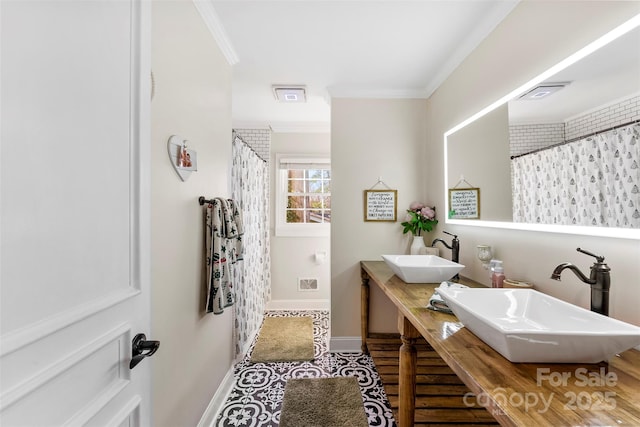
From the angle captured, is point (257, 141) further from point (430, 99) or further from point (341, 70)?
point (430, 99)

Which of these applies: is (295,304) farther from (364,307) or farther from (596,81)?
(596,81)

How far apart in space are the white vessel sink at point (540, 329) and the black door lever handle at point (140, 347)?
0.96m

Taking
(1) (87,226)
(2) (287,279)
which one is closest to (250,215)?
(2) (287,279)

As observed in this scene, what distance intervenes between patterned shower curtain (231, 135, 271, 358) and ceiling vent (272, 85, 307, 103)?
615mm

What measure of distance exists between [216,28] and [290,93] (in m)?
1.05

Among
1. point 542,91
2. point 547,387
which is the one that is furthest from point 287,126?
point 547,387

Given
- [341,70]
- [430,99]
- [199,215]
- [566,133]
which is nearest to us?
[566,133]

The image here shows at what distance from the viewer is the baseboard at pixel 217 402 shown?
1662mm

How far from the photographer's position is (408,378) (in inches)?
53.7

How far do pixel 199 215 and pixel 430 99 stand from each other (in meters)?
2.33

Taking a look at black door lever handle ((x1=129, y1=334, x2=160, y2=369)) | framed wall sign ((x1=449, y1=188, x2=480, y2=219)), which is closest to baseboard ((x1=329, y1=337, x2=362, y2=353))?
framed wall sign ((x1=449, y1=188, x2=480, y2=219))

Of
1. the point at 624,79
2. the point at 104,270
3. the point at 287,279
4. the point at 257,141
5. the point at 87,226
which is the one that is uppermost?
the point at 257,141

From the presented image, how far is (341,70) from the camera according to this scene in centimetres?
234

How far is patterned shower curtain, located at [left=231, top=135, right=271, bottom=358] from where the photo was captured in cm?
243
